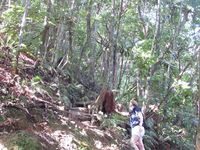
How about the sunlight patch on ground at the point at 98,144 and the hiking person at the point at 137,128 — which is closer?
the hiking person at the point at 137,128

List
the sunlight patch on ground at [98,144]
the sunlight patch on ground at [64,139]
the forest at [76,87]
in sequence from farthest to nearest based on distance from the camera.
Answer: the sunlight patch on ground at [98,144] → the forest at [76,87] → the sunlight patch on ground at [64,139]

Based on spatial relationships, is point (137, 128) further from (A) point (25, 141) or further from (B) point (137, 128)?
(A) point (25, 141)

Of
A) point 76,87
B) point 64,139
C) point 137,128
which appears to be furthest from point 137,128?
point 76,87

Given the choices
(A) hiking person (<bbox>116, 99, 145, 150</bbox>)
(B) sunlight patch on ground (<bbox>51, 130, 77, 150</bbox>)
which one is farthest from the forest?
(A) hiking person (<bbox>116, 99, 145, 150</bbox>)

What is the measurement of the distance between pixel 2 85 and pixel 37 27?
169 inches


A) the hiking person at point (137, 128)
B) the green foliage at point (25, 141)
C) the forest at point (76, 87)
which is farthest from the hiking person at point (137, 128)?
the green foliage at point (25, 141)

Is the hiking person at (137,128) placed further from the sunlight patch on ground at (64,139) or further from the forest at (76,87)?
the sunlight patch on ground at (64,139)

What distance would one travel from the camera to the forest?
31.2 ft

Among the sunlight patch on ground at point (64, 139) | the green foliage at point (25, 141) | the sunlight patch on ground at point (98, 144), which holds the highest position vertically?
the green foliage at point (25, 141)

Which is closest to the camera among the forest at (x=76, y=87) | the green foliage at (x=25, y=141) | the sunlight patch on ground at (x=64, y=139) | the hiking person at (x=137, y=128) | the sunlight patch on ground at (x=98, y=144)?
the green foliage at (x=25, y=141)

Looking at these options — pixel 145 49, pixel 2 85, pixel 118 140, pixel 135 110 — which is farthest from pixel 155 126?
pixel 2 85

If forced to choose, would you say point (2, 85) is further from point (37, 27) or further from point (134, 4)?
point (134, 4)

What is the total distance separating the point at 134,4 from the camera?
19688 mm

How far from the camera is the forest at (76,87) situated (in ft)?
31.2
